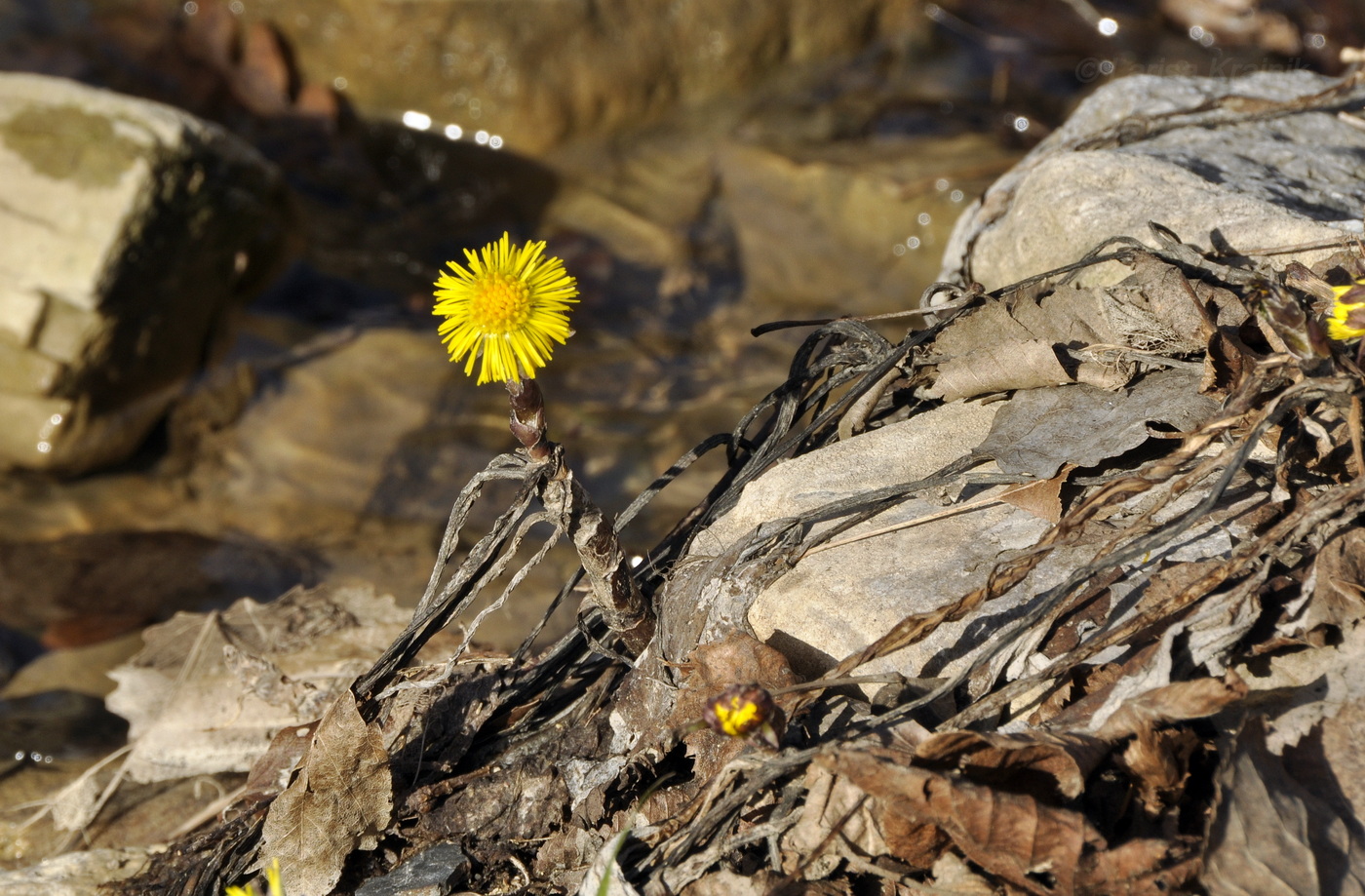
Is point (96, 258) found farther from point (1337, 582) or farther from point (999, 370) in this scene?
point (1337, 582)

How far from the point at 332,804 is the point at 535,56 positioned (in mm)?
5355

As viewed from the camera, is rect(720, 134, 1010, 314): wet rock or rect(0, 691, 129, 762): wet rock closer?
rect(0, 691, 129, 762): wet rock

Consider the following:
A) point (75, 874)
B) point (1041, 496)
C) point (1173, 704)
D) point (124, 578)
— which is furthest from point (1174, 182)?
point (124, 578)

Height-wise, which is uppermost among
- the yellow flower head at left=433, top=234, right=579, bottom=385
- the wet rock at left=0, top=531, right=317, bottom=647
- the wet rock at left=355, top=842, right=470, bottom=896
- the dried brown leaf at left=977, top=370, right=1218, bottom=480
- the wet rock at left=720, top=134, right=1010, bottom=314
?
the wet rock at left=720, top=134, right=1010, bottom=314

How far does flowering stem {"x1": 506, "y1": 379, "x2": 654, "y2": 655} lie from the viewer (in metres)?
1.46

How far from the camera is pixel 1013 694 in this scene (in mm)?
1534

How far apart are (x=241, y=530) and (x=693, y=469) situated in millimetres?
2066

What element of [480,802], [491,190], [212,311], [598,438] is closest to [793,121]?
[491,190]

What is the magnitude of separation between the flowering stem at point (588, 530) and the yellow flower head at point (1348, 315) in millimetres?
1225

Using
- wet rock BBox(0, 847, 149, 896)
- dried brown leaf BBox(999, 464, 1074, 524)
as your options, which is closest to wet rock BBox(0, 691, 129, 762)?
wet rock BBox(0, 847, 149, 896)

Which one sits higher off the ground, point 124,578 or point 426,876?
point 124,578

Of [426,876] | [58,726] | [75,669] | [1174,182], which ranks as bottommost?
[426,876]

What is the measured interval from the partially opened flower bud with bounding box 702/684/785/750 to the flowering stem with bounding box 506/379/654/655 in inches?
14.9

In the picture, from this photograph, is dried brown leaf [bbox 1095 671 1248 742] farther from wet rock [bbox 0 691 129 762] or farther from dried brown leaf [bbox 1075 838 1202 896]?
wet rock [bbox 0 691 129 762]
